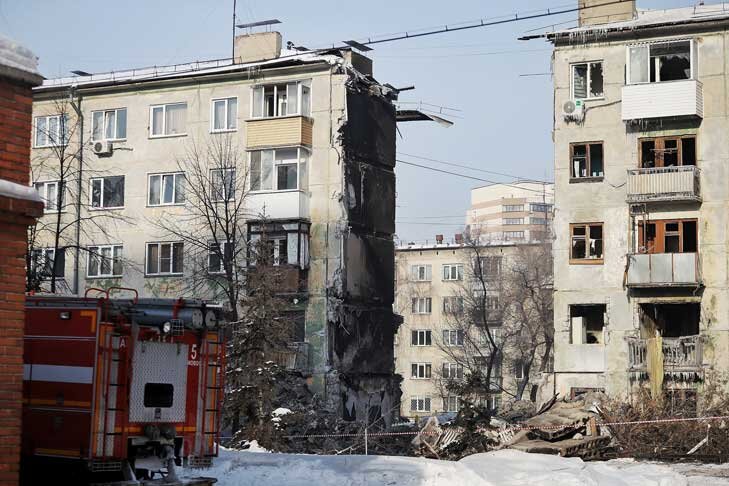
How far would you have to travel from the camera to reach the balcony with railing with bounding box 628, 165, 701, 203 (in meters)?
36.5

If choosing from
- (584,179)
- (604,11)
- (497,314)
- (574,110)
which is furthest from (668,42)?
(497,314)

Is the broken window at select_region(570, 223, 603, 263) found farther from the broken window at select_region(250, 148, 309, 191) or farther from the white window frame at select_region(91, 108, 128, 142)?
the white window frame at select_region(91, 108, 128, 142)

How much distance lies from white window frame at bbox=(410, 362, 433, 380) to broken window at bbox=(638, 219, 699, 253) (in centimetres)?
4644

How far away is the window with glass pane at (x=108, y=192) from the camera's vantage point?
46.5 meters

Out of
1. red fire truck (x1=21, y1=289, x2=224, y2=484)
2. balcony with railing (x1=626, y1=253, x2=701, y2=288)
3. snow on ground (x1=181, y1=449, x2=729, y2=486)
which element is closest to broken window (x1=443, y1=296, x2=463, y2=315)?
balcony with railing (x1=626, y1=253, x2=701, y2=288)

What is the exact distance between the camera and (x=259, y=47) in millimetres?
A: 46188

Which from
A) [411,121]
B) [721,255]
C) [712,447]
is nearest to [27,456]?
[712,447]

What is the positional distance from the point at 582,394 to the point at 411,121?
17.6m

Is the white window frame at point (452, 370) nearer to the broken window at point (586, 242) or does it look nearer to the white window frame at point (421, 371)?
the white window frame at point (421, 371)

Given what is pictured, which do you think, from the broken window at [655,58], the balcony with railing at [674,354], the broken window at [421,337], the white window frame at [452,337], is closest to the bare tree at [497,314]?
the white window frame at [452,337]

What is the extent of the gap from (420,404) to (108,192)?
40.5m

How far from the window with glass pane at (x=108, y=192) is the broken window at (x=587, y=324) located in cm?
2042

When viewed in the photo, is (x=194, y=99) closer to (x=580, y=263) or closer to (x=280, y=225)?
(x=280, y=225)

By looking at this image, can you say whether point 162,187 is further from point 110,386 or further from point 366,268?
point 110,386
